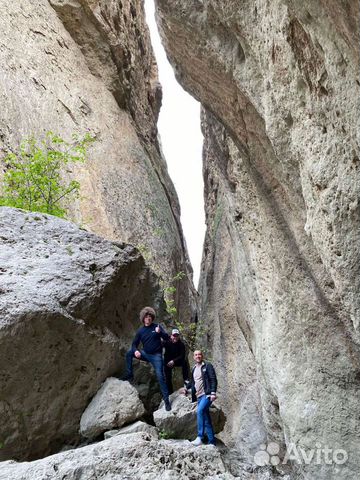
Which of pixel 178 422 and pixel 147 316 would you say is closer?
pixel 178 422

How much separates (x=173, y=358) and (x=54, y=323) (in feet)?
7.19

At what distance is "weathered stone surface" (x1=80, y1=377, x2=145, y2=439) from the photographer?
8250mm

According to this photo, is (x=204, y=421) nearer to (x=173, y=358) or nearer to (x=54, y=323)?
(x=173, y=358)

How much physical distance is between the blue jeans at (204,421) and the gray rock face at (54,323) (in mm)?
1855

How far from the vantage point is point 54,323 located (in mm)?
8281

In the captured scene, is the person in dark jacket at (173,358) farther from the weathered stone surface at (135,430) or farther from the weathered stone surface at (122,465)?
the weathered stone surface at (122,465)

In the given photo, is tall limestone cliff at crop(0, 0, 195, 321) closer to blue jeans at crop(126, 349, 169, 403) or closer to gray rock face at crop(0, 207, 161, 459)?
gray rock face at crop(0, 207, 161, 459)

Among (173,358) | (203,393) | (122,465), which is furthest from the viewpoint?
(173,358)

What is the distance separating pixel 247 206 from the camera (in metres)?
10.2

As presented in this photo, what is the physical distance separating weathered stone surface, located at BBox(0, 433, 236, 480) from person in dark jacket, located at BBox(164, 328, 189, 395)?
11.2 feet

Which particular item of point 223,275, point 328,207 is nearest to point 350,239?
point 328,207
